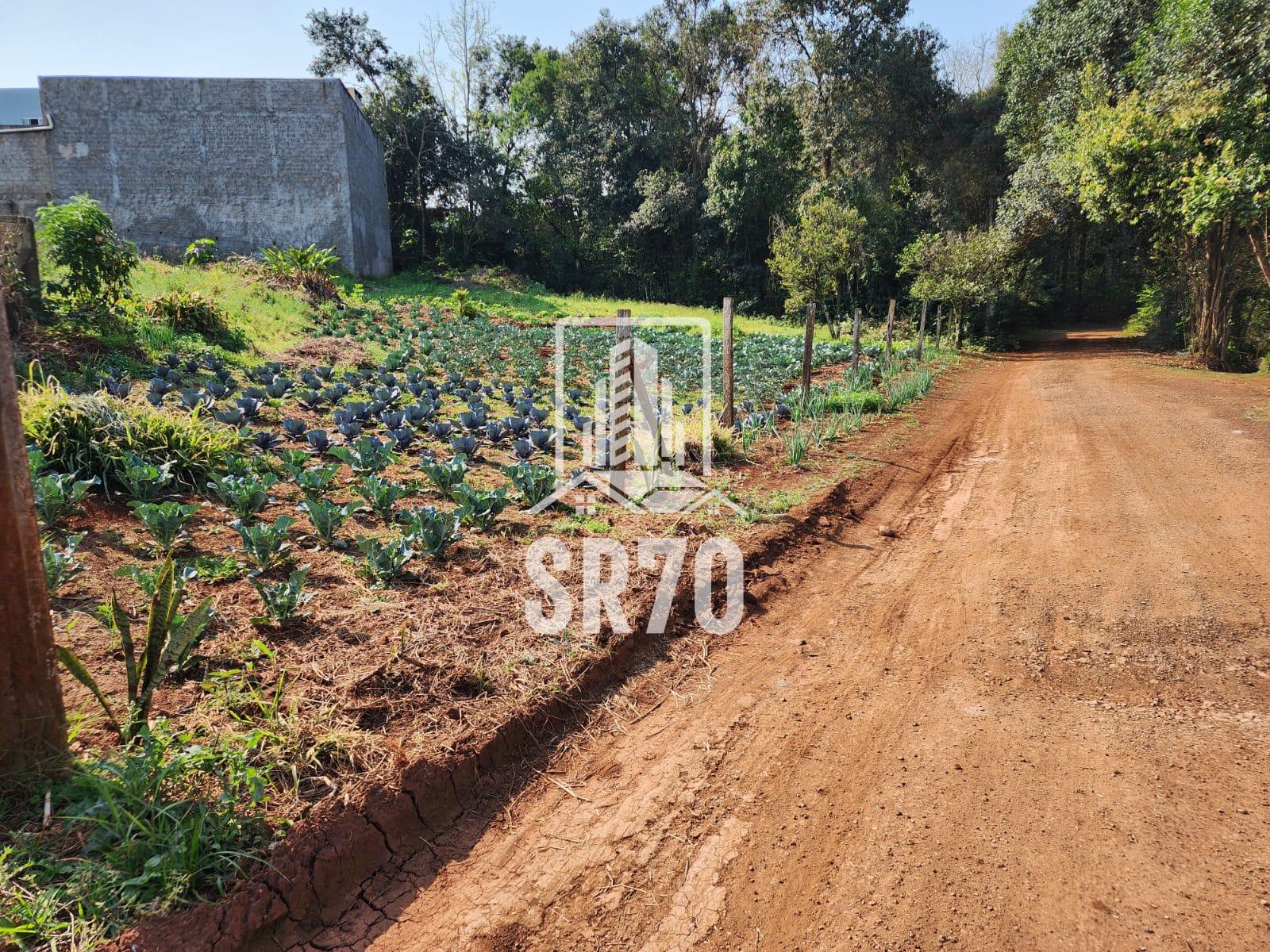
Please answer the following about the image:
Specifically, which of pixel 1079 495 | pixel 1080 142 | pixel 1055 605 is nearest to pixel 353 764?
pixel 1055 605

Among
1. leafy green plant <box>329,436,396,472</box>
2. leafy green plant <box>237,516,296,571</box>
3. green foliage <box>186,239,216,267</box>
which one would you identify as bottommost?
leafy green plant <box>237,516,296,571</box>

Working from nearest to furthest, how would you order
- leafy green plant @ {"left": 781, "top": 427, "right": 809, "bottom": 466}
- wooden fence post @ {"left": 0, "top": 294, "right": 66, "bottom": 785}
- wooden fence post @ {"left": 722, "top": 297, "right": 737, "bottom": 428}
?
wooden fence post @ {"left": 0, "top": 294, "right": 66, "bottom": 785}
leafy green plant @ {"left": 781, "top": 427, "right": 809, "bottom": 466}
wooden fence post @ {"left": 722, "top": 297, "right": 737, "bottom": 428}

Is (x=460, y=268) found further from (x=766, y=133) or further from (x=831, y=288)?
(x=831, y=288)

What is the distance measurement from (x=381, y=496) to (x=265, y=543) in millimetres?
1131

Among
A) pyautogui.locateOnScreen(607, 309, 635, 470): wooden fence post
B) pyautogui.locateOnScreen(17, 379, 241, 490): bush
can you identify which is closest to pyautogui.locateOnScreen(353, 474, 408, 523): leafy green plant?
pyautogui.locateOnScreen(17, 379, 241, 490): bush

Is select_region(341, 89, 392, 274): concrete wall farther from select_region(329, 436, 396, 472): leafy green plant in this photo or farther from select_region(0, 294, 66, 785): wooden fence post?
select_region(0, 294, 66, 785): wooden fence post

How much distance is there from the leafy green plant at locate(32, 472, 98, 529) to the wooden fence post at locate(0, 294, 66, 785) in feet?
6.62

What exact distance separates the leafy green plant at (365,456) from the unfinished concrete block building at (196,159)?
827 inches

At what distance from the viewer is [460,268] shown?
31.9 metres

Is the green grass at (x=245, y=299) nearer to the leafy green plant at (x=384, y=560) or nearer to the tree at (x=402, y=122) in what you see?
the leafy green plant at (x=384, y=560)

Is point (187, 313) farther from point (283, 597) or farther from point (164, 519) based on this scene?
point (283, 597)

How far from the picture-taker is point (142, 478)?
4.36 m

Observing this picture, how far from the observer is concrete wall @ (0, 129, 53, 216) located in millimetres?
21469

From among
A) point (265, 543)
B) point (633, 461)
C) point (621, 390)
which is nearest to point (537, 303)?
point (633, 461)
